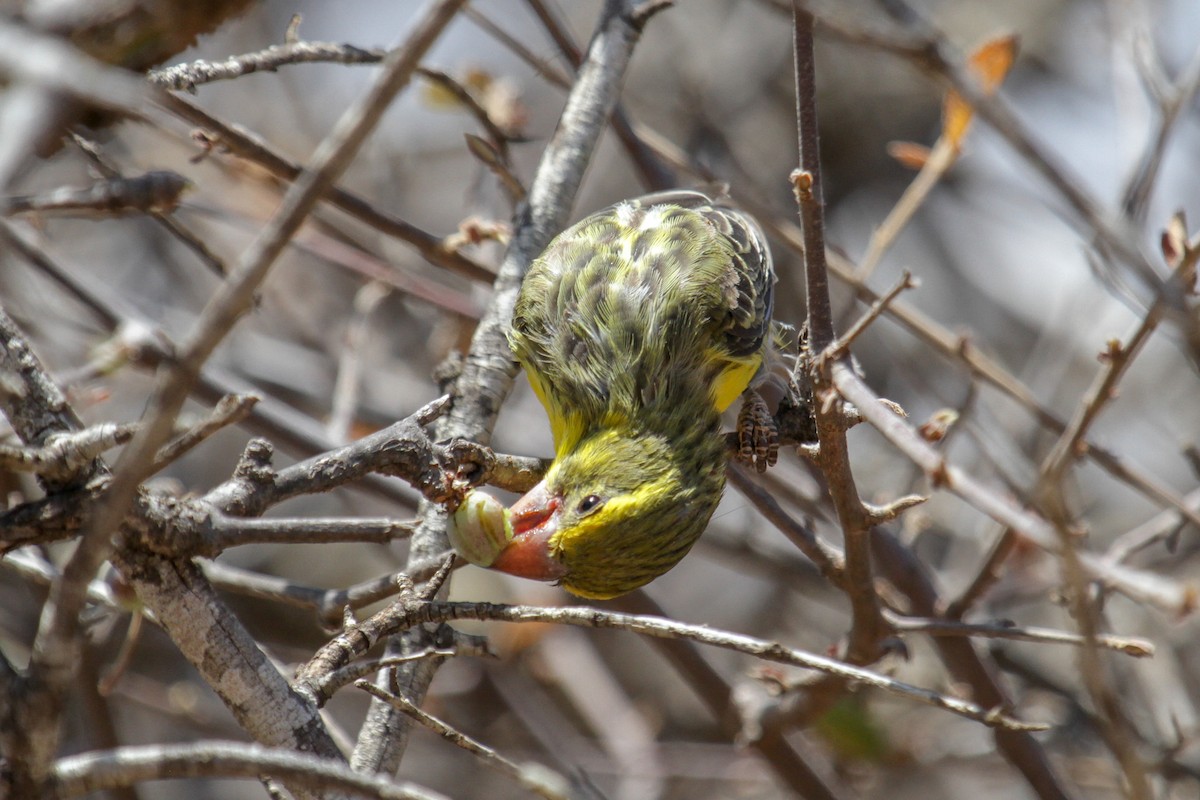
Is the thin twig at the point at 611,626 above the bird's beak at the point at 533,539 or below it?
below

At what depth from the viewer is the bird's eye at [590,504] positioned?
272 cm

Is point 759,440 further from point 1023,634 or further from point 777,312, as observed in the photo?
point 777,312

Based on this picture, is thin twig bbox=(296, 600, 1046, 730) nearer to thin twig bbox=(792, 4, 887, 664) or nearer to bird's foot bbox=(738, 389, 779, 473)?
thin twig bbox=(792, 4, 887, 664)

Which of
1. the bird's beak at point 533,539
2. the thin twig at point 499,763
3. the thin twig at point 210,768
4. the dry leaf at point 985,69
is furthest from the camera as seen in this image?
the dry leaf at point 985,69

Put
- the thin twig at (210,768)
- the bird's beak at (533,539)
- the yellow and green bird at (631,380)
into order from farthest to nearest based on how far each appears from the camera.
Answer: the yellow and green bird at (631,380)
the bird's beak at (533,539)
the thin twig at (210,768)

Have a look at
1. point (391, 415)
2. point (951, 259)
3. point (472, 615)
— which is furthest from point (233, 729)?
point (951, 259)

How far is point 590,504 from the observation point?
2740mm

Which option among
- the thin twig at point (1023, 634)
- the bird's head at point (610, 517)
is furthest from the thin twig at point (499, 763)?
the thin twig at point (1023, 634)

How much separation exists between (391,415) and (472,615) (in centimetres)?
267

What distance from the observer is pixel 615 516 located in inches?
107

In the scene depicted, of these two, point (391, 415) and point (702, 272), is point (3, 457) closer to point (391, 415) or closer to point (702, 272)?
point (702, 272)

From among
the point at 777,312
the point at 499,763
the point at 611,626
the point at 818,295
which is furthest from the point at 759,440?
the point at 777,312

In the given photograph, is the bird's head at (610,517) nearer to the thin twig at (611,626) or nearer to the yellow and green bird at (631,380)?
the yellow and green bird at (631,380)

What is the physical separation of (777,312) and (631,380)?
10.6ft
